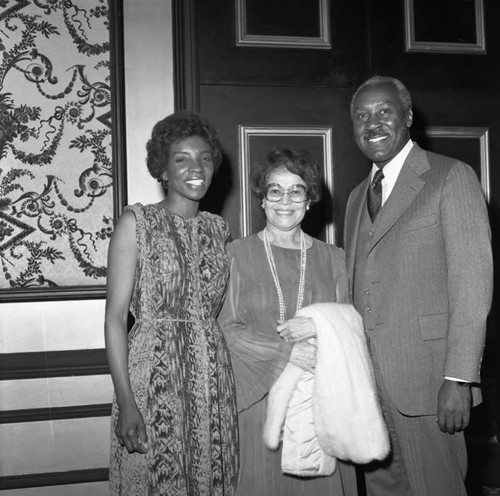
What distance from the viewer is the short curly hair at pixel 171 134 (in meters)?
2.36

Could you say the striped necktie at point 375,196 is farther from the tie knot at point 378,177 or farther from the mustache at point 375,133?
the mustache at point 375,133

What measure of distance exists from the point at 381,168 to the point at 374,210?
16cm

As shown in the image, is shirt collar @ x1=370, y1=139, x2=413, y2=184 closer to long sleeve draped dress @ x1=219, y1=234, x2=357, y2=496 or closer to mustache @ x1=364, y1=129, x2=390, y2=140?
mustache @ x1=364, y1=129, x2=390, y2=140

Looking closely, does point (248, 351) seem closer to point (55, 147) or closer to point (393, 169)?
point (393, 169)

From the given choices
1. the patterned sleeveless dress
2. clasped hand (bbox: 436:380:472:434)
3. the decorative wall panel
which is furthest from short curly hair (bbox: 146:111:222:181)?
clasped hand (bbox: 436:380:472:434)

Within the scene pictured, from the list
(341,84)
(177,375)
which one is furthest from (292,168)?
(341,84)

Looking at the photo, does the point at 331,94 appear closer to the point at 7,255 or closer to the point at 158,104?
the point at 158,104

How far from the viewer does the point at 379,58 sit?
3.41 meters

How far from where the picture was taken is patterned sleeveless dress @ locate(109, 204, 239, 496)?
2.13 m

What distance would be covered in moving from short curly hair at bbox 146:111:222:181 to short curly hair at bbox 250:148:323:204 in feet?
0.72

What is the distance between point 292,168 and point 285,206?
0.14m

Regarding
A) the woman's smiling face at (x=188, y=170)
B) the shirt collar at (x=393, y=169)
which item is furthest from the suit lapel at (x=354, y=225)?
the woman's smiling face at (x=188, y=170)

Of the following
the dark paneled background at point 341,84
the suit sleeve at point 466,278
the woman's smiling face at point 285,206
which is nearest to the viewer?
the suit sleeve at point 466,278

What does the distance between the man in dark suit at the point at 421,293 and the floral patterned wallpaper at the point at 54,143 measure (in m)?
1.44
